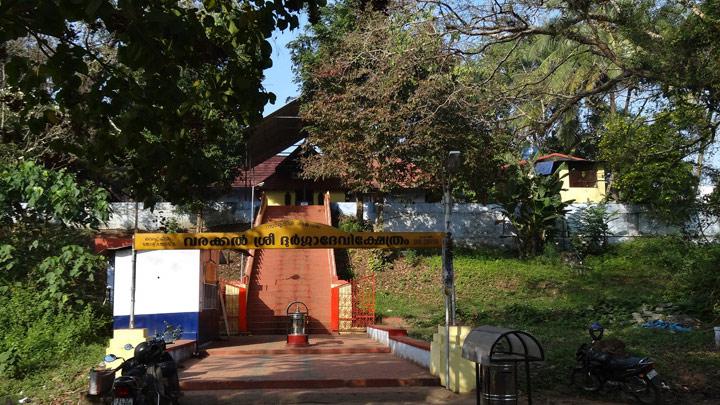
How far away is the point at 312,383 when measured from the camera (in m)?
10.0

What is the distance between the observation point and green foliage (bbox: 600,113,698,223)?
46.3 feet

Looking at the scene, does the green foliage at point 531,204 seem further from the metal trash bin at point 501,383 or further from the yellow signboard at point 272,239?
the metal trash bin at point 501,383

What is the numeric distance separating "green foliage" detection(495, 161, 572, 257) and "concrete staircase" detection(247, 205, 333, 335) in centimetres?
695

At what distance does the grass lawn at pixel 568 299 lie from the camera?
10.7 m

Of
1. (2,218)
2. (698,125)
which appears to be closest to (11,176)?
(2,218)

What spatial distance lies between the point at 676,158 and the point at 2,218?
13435 millimetres

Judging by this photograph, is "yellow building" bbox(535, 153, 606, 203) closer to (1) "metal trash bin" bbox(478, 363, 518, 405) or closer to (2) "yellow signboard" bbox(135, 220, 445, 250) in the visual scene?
(2) "yellow signboard" bbox(135, 220, 445, 250)

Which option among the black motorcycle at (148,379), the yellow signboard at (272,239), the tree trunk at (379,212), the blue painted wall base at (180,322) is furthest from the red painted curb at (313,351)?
the tree trunk at (379,212)

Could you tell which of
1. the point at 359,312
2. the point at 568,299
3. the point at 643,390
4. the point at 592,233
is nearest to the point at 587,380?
the point at 643,390

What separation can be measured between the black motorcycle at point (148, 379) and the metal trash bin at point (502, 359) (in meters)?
3.36

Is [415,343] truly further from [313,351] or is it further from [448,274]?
[313,351]

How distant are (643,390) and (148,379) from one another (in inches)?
244

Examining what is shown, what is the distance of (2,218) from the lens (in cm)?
1359

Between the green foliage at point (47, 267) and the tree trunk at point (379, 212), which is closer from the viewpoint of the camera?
the green foliage at point (47, 267)
